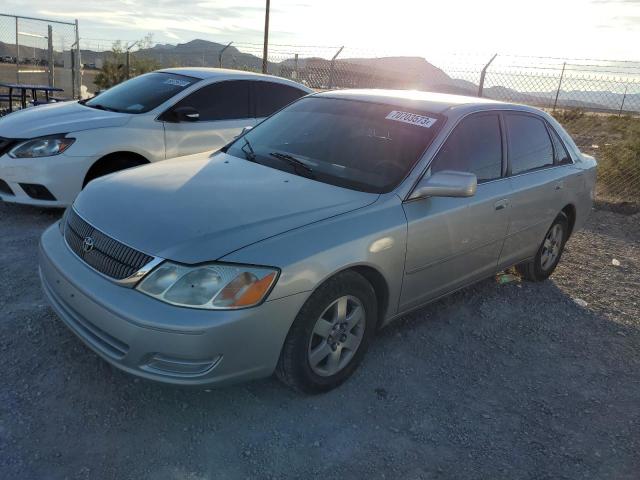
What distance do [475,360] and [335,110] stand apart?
6.66 feet

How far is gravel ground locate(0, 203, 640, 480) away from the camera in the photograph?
8.38 feet

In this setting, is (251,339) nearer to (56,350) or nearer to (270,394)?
(270,394)

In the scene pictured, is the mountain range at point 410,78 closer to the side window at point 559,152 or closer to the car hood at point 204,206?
the side window at point 559,152

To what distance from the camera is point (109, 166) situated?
5539 mm

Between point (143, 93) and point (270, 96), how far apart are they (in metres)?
1.47

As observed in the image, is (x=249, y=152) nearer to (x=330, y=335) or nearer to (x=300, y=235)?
(x=300, y=235)

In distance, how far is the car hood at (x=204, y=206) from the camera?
104 inches

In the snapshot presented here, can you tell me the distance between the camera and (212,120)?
6.17 metres

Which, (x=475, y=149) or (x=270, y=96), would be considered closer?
(x=475, y=149)

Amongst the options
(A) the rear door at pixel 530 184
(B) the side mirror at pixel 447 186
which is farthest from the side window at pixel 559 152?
(B) the side mirror at pixel 447 186

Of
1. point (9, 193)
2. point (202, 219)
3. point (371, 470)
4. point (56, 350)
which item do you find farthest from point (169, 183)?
point (9, 193)

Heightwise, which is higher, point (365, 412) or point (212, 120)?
point (212, 120)

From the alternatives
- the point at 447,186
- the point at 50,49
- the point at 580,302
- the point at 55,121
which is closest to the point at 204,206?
the point at 447,186

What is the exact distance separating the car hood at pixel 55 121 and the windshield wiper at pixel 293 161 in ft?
8.26
